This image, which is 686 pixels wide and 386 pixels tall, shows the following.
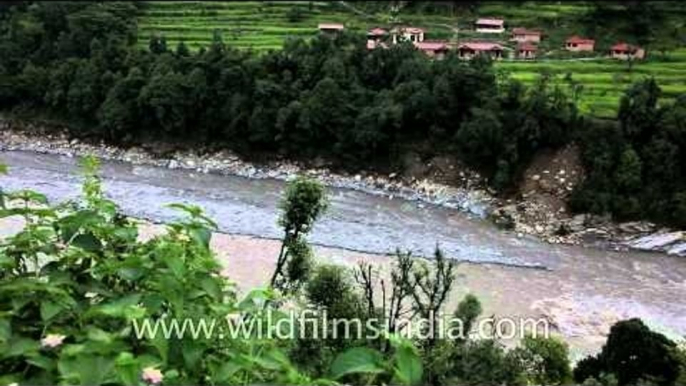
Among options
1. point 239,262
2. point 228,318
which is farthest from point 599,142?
point 228,318

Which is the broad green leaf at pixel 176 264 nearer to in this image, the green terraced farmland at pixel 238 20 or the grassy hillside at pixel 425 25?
the grassy hillside at pixel 425 25

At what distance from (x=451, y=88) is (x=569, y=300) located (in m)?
9.36

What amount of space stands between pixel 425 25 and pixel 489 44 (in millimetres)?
3826

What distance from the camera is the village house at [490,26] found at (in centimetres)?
3497

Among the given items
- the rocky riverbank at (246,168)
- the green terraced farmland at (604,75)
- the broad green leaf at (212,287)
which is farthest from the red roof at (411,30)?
the broad green leaf at (212,287)

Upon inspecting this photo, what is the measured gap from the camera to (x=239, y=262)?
18812mm

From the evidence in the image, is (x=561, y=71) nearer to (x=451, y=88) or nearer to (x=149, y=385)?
(x=451, y=88)

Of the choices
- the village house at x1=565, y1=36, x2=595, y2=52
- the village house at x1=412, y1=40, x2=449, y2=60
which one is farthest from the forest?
the village house at x1=565, y1=36, x2=595, y2=52

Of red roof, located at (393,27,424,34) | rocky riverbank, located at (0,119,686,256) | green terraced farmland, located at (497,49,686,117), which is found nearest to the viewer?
rocky riverbank, located at (0,119,686,256)

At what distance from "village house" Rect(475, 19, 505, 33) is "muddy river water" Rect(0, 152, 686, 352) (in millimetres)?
13215

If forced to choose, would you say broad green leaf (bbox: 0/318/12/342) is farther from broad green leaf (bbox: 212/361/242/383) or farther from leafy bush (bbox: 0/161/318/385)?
broad green leaf (bbox: 212/361/242/383)

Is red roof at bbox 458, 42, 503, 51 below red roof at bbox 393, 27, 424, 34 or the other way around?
below

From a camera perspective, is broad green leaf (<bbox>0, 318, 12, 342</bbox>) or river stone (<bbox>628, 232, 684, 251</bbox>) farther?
river stone (<bbox>628, 232, 684, 251</bbox>)

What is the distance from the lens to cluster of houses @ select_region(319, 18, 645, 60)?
31500 mm
